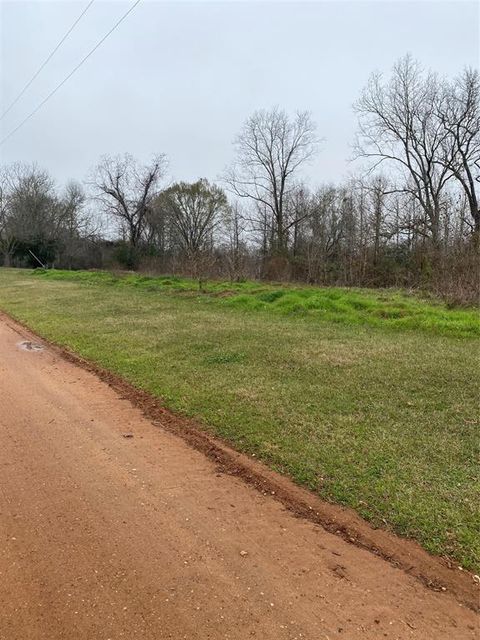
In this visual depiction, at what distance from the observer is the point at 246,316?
11812 mm

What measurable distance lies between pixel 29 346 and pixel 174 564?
25.0 feet

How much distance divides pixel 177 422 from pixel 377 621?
299 centimetres

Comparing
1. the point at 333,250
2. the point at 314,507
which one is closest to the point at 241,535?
the point at 314,507

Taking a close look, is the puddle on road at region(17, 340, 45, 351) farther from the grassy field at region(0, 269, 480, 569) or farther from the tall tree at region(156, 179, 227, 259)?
the tall tree at region(156, 179, 227, 259)

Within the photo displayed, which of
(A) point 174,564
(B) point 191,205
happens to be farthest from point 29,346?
(B) point 191,205

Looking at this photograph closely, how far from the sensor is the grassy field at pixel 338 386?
3456 mm

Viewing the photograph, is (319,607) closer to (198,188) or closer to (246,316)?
(246,316)

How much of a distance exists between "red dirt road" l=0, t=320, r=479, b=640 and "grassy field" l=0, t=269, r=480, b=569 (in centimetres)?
46

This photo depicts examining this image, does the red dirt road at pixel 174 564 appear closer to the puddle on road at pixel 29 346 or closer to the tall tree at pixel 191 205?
the puddle on road at pixel 29 346

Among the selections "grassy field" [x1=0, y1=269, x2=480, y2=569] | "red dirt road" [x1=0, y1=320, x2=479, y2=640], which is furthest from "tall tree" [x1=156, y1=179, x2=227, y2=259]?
"red dirt road" [x1=0, y1=320, x2=479, y2=640]

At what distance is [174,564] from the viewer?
8.93ft

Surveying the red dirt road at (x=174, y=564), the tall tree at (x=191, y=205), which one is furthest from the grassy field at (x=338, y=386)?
the tall tree at (x=191, y=205)

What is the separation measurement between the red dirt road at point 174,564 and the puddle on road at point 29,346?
5075 mm

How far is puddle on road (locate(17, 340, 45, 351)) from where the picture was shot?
9023 millimetres
